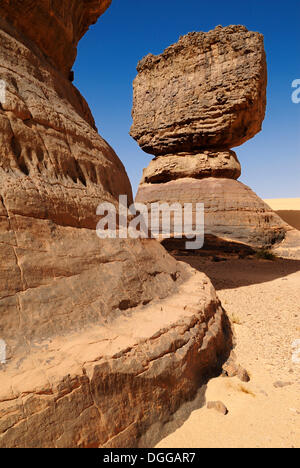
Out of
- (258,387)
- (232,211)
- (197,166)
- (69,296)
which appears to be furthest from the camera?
(197,166)

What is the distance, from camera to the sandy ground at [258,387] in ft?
5.51

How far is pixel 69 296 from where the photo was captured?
1.95 metres

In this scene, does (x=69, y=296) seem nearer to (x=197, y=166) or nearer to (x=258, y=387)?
(x=258, y=387)

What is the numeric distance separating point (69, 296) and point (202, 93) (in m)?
9.52

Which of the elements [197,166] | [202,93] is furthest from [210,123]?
[197,166]

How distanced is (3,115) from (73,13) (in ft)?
8.22

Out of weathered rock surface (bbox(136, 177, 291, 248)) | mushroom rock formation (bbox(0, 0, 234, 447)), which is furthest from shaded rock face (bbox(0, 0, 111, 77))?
weathered rock surface (bbox(136, 177, 291, 248))

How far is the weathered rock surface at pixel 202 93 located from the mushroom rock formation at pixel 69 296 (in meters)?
6.86

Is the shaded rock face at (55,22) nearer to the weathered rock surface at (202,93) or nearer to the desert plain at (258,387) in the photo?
the desert plain at (258,387)

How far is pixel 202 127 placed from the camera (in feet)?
31.1

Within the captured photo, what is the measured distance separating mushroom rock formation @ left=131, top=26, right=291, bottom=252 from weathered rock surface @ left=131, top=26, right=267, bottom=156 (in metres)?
0.03

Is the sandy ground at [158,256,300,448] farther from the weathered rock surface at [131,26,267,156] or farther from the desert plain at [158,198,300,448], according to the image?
the weathered rock surface at [131,26,267,156]

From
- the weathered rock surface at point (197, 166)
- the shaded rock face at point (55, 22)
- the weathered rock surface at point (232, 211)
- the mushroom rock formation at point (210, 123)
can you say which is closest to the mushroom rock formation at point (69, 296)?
the shaded rock face at point (55, 22)
